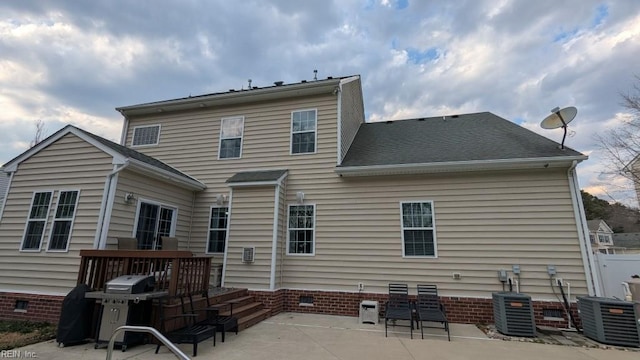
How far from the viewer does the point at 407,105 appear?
48.4ft

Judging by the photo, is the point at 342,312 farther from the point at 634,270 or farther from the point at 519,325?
the point at 634,270

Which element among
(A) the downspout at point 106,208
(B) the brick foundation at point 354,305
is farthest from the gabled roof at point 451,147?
(A) the downspout at point 106,208

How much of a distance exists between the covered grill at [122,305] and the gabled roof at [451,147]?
5014 mm

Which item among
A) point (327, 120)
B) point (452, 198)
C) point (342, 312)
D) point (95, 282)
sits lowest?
point (342, 312)

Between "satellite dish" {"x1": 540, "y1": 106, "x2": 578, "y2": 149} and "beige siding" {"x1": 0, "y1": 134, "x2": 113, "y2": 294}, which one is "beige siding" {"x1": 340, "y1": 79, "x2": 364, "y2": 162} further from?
"beige siding" {"x1": 0, "y1": 134, "x2": 113, "y2": 294}

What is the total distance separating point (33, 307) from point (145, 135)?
19.1ft

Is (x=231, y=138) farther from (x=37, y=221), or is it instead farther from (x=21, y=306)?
(x=21, y=306)

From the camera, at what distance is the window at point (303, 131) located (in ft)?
26.6

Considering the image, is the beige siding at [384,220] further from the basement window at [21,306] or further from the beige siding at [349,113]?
the basement window at [21,306]

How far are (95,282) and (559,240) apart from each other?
9.44m

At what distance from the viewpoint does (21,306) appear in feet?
18.7

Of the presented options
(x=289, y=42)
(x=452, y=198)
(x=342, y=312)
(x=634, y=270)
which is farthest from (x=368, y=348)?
(x=289, y=42)

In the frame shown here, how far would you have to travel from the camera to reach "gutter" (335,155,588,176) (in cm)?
618

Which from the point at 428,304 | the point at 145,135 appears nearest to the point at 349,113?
the point at 428,304
